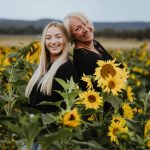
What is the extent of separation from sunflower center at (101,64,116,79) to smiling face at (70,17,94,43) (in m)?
0.53

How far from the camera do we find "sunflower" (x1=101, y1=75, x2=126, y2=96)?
366 cm

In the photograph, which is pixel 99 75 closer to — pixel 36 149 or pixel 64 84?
pixel 64 84

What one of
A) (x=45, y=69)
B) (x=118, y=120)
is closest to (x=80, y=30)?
(x=45, y=69)

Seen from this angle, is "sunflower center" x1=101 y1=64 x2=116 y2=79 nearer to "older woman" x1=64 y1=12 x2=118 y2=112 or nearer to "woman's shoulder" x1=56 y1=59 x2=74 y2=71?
"woman's shoulder" x1=56 y1=59 x2=74 y2=71

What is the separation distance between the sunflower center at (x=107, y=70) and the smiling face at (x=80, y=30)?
53 centimetres

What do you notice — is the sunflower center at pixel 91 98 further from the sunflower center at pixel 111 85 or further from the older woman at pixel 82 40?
the older woman at pixel 82 40

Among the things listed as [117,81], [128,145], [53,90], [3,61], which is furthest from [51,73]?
[3,61]

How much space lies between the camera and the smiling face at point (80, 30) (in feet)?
13.9

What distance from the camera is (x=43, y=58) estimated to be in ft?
13.4

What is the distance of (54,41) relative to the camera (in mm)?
4012

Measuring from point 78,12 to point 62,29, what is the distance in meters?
0.26

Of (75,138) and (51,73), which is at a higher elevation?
(51,73)

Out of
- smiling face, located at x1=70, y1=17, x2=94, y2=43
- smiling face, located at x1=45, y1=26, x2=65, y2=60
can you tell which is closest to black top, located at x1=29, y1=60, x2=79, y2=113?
smiling face, located at x1=45, y1=26, x2=65, y2=60

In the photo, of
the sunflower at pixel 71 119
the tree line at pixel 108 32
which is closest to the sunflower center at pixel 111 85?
the sunflower at pixel 71 119
